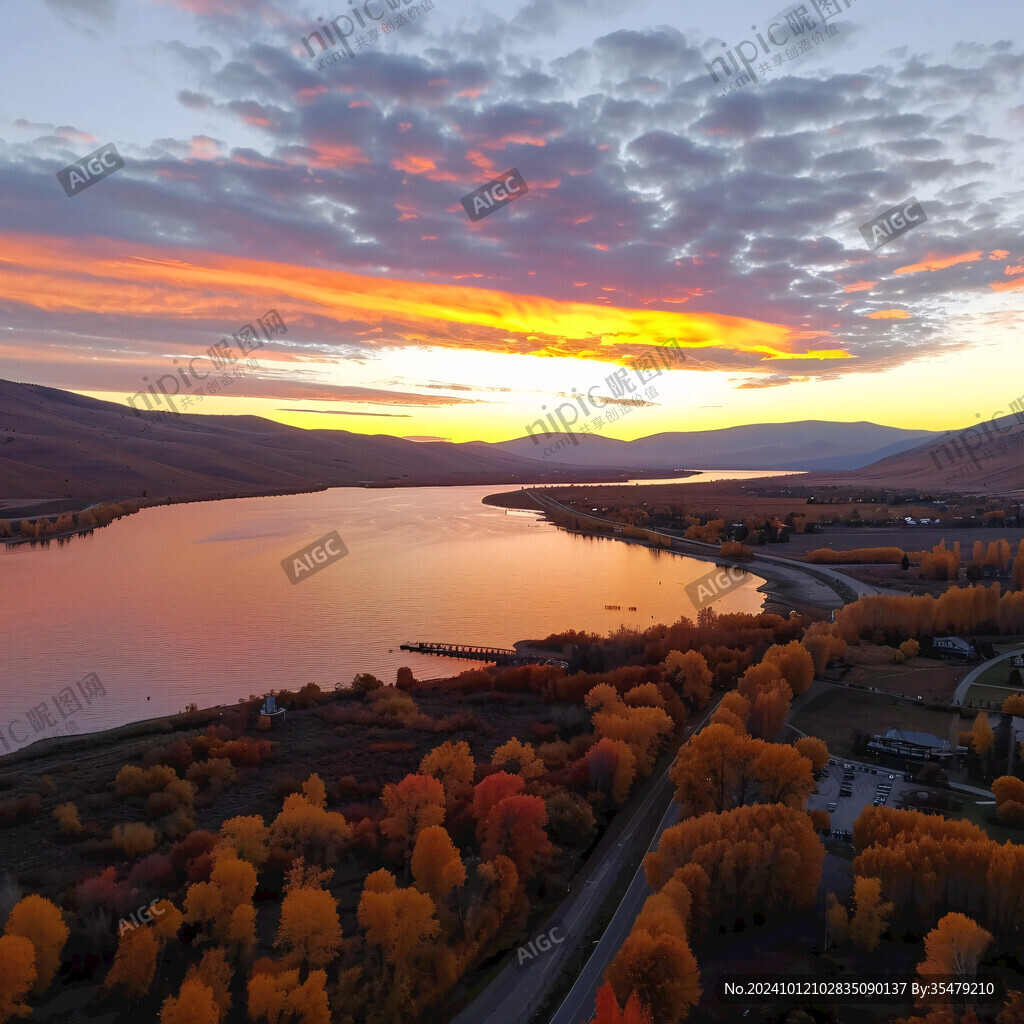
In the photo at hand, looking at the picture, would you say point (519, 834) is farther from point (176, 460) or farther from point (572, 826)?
point (176, 460)

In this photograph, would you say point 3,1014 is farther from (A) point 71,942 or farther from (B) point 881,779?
(B) point 881,779

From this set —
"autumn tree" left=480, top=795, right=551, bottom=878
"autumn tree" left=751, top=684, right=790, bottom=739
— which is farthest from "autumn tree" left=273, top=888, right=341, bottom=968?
"autumn tree" left=751, top=684, right=790, bottom=739

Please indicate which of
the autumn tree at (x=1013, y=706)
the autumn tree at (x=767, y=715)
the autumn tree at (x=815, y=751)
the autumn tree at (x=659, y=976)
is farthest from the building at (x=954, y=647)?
the autumn tree at (x=659, y=976)

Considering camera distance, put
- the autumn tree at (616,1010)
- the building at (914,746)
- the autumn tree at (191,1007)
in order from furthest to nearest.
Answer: the building at (914,746) → the autumn tree at (191,1007) → the autumn tree at (616,1010)

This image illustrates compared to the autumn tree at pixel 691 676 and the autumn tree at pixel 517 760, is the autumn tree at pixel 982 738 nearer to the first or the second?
the autumn tree at pixel 691 676

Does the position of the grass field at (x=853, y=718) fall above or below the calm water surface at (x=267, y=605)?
below

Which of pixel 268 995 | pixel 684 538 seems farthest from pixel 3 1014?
pixel 684 538
